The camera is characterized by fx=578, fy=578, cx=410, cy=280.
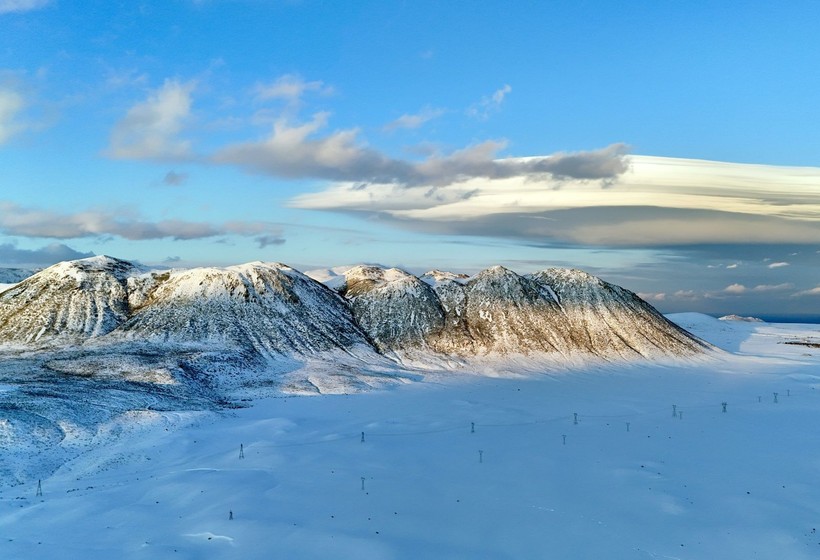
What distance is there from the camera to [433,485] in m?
35.6

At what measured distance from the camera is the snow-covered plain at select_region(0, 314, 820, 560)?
27.3 metres

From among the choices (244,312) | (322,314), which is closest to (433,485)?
(244,312)

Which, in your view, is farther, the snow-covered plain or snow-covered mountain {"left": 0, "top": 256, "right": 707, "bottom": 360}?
snow-covered mountain {"left": 0, "top": 256, "right": 707, "bottom": 360}

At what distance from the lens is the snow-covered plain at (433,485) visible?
2730 cm

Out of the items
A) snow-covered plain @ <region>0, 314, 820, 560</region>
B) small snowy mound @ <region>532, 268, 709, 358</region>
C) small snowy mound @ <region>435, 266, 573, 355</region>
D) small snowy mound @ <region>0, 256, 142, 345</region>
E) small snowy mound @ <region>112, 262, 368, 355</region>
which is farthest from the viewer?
small snowy mound @ <region>532, 268, 709, 358</region>

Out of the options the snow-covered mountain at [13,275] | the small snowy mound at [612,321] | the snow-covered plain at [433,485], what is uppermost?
the snow-covered mountain at [13,275]

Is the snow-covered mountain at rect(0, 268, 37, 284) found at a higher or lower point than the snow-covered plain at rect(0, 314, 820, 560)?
higher

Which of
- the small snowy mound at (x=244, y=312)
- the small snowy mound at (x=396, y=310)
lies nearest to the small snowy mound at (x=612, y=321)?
the small snowy mound at (x=396, y=310)

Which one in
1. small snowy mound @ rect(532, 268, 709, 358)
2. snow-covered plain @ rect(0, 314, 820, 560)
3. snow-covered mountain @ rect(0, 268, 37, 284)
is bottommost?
snow-covered plain @ rect(0, 314, 820, 560)

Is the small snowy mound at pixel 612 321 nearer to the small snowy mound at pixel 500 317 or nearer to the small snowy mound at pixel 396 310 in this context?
the small snowy mound at pixel 500 317

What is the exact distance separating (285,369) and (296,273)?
37070mm

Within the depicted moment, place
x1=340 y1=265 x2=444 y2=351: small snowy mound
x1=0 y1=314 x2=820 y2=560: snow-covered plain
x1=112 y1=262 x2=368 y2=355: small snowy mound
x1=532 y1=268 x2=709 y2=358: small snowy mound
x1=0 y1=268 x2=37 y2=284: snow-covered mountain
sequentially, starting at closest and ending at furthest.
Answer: x1=0 y1=314 x2=820 y2=560: snow-covered plain < x1=112 y1=262 x2=368 y2=355: small snowy mound < x1=532 y1=268 x2=709 y2=358: small snowy mound < x1=340 y1=265 x2=444 y2=351: small snowy mound < x1=0 y1=268 x2=37 y2=284: snow-covered mountain

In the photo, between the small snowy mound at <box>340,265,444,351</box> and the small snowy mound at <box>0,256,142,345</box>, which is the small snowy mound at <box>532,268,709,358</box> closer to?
the small snowy mound at <box>340,265,444,351</box>

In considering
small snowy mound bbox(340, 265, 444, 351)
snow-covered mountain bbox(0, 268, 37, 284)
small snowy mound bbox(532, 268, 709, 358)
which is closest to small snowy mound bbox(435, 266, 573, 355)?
small snowy mound bbox(340, 265, 444, 351)
